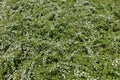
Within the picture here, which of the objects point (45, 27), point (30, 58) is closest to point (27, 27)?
point (45, 27)

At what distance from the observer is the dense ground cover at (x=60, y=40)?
865 centimetres

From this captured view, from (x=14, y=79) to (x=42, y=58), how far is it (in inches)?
47.2

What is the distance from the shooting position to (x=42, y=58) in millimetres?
9180

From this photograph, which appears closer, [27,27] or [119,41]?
[119,41]

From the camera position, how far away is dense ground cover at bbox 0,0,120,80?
865 centimetres

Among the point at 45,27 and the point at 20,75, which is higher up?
the point at 45,27

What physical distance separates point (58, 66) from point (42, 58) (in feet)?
2.59

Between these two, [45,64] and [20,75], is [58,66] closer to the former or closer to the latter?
[45,64]

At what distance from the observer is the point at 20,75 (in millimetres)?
8945

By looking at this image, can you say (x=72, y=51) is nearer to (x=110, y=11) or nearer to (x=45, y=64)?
(x=45, y=64)

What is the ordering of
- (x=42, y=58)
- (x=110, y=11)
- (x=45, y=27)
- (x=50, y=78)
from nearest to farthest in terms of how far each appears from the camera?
(x=50, y=78) → (x=42, y=58) → (x=45, y=27) → (x=110, y=11)

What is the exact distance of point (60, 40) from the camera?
977cm

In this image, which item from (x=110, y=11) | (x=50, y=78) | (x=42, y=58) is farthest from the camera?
(x=110, y=11)

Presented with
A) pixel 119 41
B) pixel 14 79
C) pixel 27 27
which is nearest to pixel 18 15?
pixel 27 27
